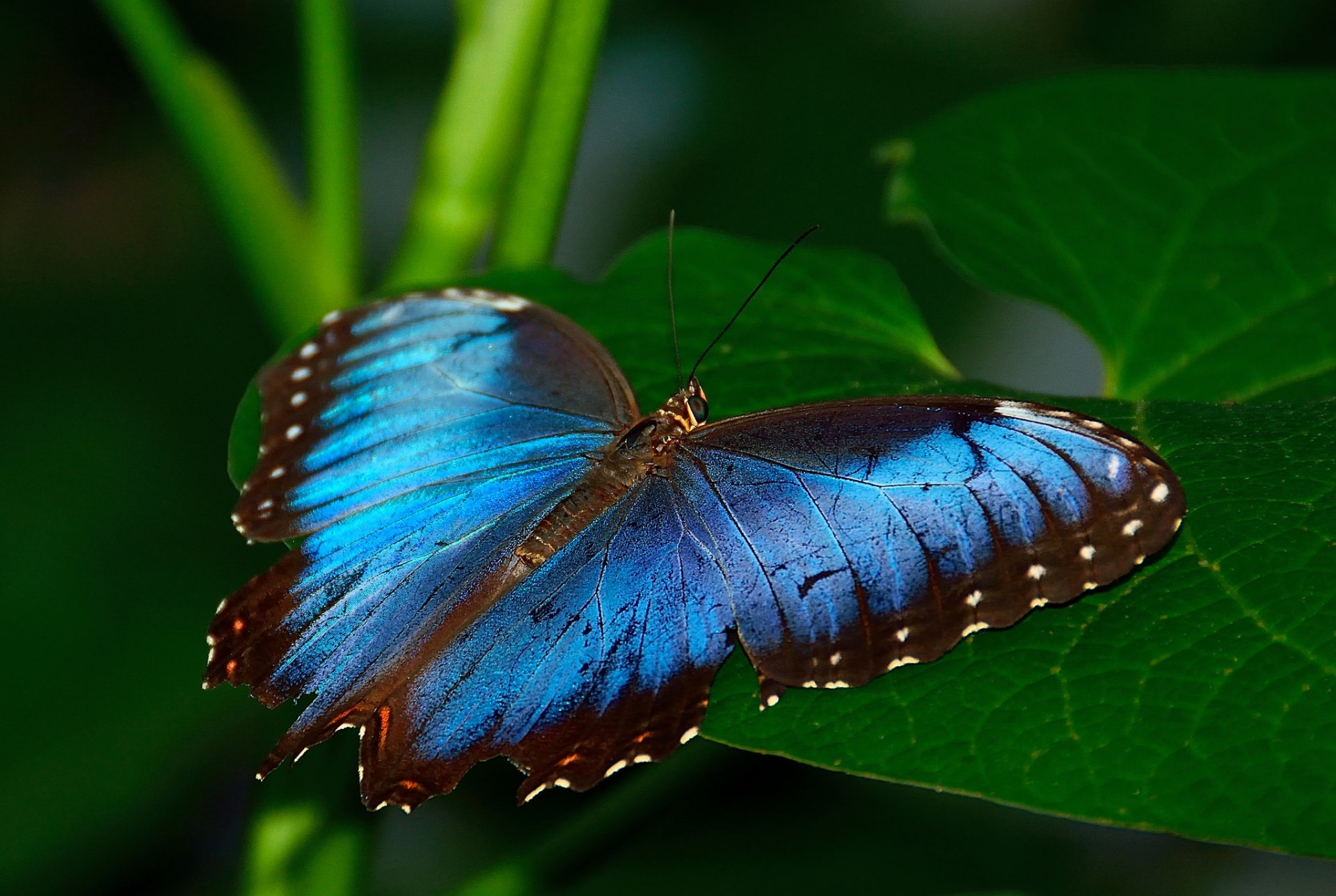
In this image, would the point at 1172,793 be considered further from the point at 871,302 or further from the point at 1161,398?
the point at 871,302

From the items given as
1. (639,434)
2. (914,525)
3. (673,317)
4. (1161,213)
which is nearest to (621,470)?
(639,434)

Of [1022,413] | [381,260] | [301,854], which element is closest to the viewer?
[1022,413]

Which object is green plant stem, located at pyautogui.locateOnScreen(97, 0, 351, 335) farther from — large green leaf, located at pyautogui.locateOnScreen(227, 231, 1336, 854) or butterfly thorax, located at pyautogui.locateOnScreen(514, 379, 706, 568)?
large green leaf, located at pyautogui.locateOnScreen(227, 231, 1336, 854)

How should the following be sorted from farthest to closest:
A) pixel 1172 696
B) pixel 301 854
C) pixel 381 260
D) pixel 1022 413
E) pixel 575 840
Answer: pixel 381 260, pixel 575 840, pixel 301 854, pixel 1022 413, pixel 1172 696

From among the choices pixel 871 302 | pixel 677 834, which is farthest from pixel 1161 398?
pixel 677 834

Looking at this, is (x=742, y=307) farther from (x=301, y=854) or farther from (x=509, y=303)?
(x=301, y=854)

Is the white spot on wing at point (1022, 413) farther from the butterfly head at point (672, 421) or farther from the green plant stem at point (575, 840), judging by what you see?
the green plant stem at point (575, 840)

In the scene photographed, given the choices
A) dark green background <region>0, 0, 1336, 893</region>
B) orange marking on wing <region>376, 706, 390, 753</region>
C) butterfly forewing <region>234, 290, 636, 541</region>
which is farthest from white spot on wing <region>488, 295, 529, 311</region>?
dark green background <region>0, 0, 1336, 893</region>
